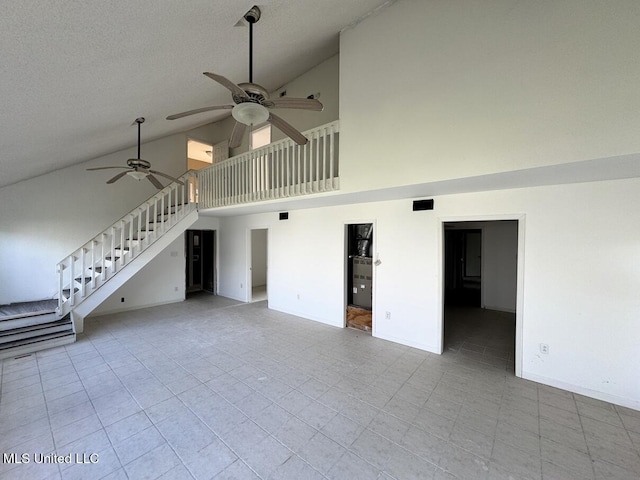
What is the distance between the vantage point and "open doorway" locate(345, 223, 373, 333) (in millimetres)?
4934

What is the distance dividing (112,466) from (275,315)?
3.98 m

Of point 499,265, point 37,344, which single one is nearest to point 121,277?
point 37,344

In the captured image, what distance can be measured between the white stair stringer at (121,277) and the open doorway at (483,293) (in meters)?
5.74

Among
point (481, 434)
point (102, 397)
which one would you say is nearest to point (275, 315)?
point (102, 397)

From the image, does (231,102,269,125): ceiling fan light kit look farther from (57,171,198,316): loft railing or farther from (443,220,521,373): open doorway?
(57,171,198,316): loft railing

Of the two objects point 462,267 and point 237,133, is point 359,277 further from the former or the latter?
point 462,267

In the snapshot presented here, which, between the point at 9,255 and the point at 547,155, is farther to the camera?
the point at 9,255

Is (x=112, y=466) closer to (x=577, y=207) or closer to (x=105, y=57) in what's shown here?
(x=105, y=57)

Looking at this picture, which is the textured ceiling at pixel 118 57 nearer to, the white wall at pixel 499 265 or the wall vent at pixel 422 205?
the wall vent at pixel 422 205

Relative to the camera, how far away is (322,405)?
2.63 m

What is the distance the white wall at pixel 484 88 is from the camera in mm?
2027

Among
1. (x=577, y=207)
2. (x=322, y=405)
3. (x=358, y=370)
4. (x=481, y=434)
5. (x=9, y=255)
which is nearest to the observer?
(x=481, y=434)

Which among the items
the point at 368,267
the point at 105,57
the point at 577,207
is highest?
the point at 105,57

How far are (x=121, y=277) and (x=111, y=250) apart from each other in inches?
24.1
